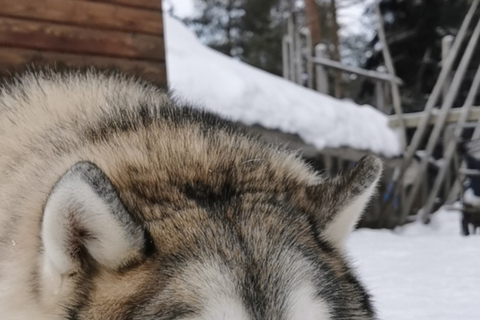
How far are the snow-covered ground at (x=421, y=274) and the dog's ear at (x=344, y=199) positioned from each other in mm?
464

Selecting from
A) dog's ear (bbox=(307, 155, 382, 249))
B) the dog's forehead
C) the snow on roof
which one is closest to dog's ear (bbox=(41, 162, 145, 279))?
the dog's forehead

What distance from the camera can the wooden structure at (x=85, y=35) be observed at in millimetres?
4617

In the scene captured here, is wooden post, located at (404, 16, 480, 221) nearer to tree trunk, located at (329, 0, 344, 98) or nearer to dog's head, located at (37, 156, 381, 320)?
dog's head, located at (37, 156, 381, 320)

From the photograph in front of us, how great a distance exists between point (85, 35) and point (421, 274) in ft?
12.5

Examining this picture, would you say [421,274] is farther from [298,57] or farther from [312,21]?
[312,21]

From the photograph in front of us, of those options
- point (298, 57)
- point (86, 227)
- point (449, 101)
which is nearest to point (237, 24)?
point (298, 57)

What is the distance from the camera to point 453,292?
160 inches

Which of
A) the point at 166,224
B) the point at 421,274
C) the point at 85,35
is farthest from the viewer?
the point at 85,35

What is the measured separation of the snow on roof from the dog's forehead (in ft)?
18.2

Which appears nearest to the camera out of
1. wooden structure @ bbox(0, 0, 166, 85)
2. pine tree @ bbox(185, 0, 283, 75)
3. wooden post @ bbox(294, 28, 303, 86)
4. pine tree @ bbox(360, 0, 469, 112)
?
wooden structure @ bbox(0, 0, 166, 85)

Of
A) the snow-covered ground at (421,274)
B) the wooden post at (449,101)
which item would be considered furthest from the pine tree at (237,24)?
the snow-covered ground at (421,274)

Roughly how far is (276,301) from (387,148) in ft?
29.9

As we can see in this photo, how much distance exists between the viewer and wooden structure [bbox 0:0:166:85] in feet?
15.1

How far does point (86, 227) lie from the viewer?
142 centimetres
